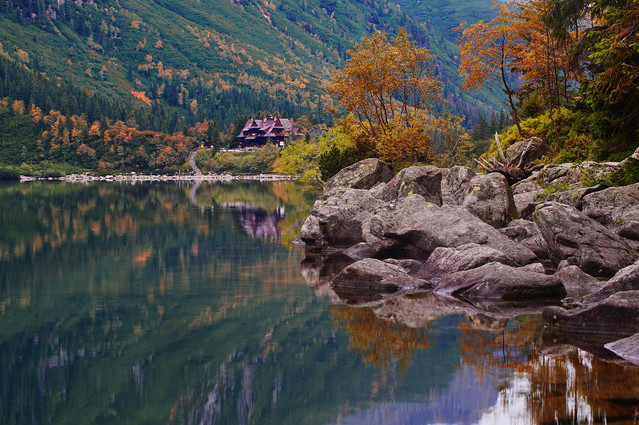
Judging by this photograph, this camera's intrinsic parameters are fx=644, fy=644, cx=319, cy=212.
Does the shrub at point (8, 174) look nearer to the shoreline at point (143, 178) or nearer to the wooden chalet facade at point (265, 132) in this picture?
the shoreline at point (143, 178)

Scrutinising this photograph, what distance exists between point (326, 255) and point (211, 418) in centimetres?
1694

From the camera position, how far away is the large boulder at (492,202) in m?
25.9

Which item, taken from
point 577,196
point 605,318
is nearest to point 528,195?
point 577,196

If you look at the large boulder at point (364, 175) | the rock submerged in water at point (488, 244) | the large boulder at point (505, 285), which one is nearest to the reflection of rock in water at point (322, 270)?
the rock submerged in water at point (488, 244)

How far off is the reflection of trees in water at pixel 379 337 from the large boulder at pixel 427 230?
6779 millimetres

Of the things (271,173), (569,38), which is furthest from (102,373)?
(271,173)

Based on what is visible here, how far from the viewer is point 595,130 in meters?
24.2

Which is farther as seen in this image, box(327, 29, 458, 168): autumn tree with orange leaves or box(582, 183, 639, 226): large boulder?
box(327, 29, 458, 168): autumn tree with orange leaves

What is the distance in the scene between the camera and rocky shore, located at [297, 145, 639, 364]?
561 inches

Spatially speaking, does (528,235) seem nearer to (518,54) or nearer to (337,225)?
(337,225)

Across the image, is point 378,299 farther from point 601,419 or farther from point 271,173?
point 271,173

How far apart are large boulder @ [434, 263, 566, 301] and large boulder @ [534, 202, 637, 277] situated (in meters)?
2.24

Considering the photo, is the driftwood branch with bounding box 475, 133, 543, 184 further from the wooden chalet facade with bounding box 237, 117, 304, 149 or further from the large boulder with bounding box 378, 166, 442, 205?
the wooden chalet facade with bounding box 237, 117, 304, 149

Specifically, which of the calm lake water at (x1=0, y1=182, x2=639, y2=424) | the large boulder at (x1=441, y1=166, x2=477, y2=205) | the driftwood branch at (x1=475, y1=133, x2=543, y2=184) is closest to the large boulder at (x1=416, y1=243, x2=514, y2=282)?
the calm lake water at (x1=0, y1=182, x2=639, y2=424)
